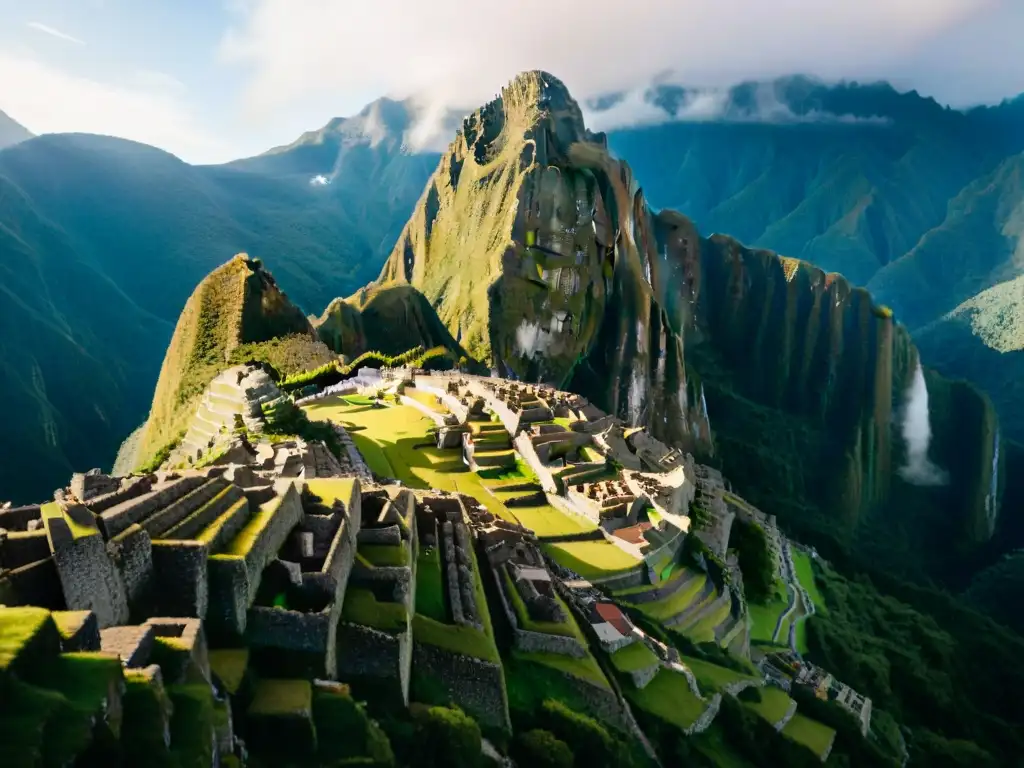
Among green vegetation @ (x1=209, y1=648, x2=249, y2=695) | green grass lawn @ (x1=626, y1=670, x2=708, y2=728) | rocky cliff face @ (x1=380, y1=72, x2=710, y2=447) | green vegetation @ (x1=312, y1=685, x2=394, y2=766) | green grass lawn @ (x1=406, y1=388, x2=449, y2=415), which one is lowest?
green grass lawn @ (x1=626, y1=670, x2=708, y2=728)

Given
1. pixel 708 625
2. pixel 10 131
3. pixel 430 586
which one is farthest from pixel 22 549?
pixel 10 131

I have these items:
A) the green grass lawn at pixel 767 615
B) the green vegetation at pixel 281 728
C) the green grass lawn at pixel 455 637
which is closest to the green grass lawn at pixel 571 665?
the green grass lawn at pixel 455 637

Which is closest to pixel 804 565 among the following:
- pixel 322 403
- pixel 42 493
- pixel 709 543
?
pixel 709 543

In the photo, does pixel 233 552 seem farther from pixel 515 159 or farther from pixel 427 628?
pixel 515 159

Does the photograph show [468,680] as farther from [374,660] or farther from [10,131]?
[10,131]

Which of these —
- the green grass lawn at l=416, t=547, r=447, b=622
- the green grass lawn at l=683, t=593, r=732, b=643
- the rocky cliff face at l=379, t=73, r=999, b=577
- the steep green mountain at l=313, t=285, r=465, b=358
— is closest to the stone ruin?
the green grass lawn at l=416, t=547, r=447, b=622

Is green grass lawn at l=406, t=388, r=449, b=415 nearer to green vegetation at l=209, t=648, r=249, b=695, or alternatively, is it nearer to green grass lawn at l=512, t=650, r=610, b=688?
green grass lawn at l=512, t=650, r=610, b=688

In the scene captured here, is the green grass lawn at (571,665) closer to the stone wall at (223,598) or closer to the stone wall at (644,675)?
the stone wall at (644,675)
